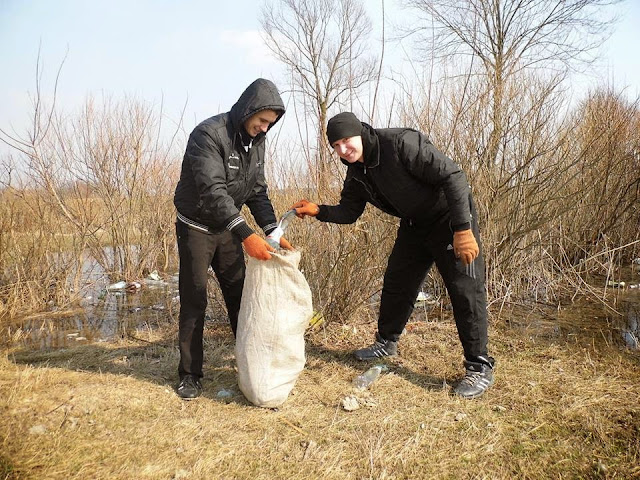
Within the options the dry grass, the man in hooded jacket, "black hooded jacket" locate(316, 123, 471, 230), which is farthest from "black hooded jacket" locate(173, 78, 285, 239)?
the dry grass

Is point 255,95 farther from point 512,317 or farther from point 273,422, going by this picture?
point 512,317

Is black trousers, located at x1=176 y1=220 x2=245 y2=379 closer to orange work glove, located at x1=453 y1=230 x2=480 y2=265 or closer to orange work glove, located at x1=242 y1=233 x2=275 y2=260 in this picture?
orange work glove, located at x1=242 y1=233 x2=275 y2=260

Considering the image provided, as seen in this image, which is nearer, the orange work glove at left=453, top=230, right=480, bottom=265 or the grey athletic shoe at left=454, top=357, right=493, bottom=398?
the orange work glove at left=453, top=230, right=480, bottom=265

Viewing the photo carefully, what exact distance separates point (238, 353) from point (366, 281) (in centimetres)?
157

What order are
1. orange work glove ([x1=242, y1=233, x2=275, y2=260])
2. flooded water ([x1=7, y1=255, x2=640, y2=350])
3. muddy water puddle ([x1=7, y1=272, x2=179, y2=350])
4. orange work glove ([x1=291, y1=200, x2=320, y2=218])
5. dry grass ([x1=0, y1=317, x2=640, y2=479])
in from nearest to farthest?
dry grass ([x1=0, y1=317, x2=640, y2=479]) < orange work glove ([x1=242, y1=233, x2=275, y2=260]) < orange work glove ([x1=291, y1=200, x2=320, y2=218]) < flooded water ([x1=7, y1=255, x2=640, y2=350]) < muddy water puddle ([x1=7, y1=272, x2=179, y2=350])

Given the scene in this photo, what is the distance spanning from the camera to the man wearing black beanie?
230 centimetres

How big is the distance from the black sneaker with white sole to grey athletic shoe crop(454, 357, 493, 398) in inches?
59.7

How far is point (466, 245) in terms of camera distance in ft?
7.47

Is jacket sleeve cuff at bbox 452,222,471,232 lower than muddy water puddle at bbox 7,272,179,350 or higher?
higher

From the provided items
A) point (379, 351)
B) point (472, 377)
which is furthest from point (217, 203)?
point (472, 377)

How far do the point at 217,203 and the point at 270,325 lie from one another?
0.71 metres

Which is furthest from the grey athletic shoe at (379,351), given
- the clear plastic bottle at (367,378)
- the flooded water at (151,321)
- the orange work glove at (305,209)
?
the flooded water at (151,321)

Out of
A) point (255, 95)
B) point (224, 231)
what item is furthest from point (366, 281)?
point (255, 95)

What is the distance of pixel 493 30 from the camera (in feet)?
37.7
